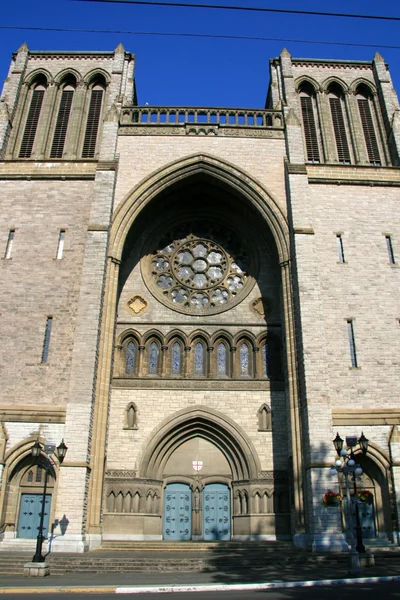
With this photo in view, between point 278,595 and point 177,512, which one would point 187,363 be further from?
point 278,595

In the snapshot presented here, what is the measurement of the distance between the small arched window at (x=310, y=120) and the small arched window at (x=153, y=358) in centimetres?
1105

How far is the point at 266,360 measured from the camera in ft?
62.2

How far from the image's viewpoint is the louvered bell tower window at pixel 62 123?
23281mm

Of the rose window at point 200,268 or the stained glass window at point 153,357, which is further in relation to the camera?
the rose window at point 200,268

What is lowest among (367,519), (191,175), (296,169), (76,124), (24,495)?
(367,519)

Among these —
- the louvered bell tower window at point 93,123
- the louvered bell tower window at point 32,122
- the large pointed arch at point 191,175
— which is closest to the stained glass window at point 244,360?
the large pointed arch at point 191,175

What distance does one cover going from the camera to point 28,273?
17969 mm

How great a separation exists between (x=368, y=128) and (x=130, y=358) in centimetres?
1529

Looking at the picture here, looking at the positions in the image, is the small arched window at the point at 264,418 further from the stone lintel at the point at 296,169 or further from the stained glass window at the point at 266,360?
the stone lintel at the point at 296,169

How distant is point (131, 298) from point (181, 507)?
7.63m

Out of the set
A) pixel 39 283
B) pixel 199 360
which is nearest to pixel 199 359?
pixel 199 360

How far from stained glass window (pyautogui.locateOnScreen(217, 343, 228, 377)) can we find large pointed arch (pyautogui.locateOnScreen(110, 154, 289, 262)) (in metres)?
3.90

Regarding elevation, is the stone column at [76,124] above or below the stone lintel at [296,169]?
above

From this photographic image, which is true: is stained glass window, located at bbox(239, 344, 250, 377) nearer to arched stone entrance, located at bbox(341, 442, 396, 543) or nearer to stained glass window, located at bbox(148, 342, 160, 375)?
stained glass window, located at bbox(148, 342, 160, 375)
